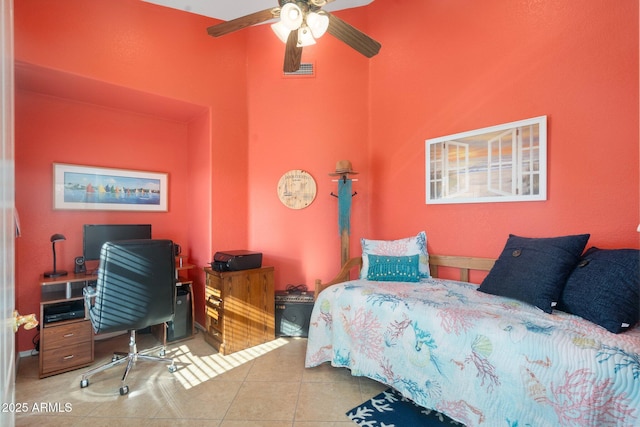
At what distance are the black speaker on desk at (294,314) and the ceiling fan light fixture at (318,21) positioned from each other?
2238mm

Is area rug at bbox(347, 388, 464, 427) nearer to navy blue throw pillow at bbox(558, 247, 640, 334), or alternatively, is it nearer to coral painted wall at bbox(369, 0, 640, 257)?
navy blue throw pillow at bbox(558, 247, 640, 334)

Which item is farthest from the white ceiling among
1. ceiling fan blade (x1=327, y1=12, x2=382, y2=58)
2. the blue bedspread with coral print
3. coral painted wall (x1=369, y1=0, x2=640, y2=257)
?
the blue bedspread with coral print

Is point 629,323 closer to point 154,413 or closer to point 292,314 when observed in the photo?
point 292,314

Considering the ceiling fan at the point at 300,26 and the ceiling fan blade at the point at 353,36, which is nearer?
the ceiling fan at the point at 300,26

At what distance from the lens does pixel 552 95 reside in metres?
1.98

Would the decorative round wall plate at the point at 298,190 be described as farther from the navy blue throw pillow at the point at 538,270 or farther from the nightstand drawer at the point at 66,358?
the nightstand drawer at the point at 66,358

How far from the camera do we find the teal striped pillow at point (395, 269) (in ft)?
7.78

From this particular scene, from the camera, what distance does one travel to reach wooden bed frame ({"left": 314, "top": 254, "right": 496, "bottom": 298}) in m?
2.28

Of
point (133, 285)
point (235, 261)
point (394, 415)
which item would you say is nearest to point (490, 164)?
point (394, 415)

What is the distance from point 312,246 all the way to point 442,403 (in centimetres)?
184

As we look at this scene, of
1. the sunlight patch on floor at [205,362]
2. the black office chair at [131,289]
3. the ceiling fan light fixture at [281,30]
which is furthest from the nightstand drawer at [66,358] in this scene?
the ceiling fan light fixture at [281,30]

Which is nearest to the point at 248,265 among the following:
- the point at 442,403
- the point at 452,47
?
the point at 442,403

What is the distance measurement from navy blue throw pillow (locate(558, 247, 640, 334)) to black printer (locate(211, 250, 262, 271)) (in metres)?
2.31

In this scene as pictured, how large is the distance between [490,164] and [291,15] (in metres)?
1.84
